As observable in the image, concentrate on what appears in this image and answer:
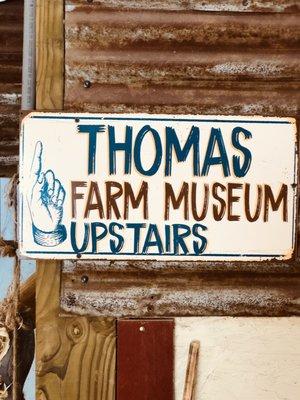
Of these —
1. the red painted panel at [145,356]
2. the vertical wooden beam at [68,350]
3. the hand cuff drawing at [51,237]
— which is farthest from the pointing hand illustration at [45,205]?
the red painted panel at [145,356]

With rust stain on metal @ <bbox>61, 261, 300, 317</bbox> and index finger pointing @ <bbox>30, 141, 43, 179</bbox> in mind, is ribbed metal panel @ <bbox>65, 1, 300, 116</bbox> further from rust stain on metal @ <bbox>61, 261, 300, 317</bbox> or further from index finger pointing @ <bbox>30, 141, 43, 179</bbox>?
rust stain on metal @ <bbox>61, 261, 300, 317</bbox>

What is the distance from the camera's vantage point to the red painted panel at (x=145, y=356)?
2.40 m

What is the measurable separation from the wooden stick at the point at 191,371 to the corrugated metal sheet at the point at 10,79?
4.90ft

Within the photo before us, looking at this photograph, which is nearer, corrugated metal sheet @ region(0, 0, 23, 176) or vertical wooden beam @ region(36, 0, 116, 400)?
vertical wooden beam @ region(36, 0, 116, 400)

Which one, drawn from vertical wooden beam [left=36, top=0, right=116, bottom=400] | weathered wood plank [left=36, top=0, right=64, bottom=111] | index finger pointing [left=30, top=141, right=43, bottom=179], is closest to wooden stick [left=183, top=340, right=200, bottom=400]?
vertical wooden beam [left=36, top=0, right=116, bottom=400]

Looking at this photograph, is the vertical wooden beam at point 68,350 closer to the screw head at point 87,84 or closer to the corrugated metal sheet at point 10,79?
the screw head at point 87,84

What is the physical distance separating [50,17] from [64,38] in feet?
0.36

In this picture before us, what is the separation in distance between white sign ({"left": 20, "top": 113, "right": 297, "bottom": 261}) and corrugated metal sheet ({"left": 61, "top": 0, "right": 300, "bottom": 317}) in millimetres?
77

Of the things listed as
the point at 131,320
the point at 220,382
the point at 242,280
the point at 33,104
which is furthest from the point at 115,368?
the point at 33,104

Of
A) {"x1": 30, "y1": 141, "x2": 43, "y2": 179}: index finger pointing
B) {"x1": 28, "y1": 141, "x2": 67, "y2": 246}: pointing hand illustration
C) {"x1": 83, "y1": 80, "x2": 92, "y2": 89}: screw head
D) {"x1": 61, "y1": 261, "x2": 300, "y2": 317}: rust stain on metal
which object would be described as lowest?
{"x1": 61, "y1": 261, "x2": 300, "y2": 317}: rust stain on metal

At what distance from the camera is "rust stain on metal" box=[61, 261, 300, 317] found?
7.85 ft

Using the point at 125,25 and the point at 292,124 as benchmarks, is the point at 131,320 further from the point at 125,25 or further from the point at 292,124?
the point at 125,25

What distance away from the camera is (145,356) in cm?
241

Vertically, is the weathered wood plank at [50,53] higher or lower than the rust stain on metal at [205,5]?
lower
